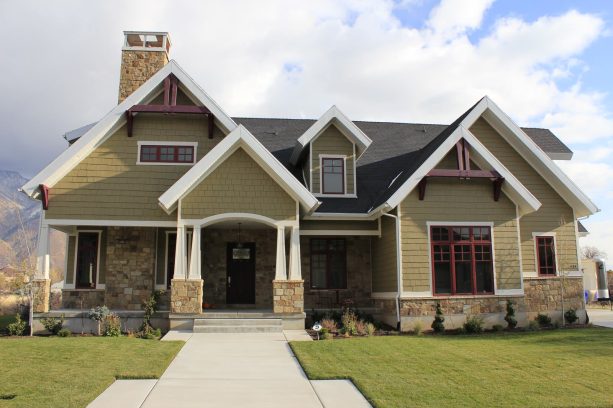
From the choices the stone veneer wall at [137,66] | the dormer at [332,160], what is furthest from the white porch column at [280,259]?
the stone veneer wall at [137,66]

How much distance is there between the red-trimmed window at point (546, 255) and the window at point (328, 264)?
248 inches

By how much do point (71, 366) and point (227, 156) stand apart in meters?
7.61

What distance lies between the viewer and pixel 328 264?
59.6ft

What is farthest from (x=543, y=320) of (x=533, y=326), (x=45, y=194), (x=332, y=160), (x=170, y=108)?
(x=45, y=194)

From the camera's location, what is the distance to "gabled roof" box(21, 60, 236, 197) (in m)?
15.6

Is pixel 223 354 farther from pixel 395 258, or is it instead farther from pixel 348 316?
pixel 395 258

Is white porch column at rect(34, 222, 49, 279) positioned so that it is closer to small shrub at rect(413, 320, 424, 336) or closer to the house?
the house

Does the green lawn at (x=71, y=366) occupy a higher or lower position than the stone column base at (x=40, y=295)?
lower

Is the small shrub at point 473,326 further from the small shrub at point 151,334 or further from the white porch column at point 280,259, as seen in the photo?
the small shrub at point 151,334

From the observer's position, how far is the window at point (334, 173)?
17906 millimetres

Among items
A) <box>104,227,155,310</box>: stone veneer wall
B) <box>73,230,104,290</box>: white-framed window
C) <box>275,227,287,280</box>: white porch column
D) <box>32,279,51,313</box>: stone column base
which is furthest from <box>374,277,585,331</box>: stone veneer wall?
<box>32,279,51,313</box>: stone column base

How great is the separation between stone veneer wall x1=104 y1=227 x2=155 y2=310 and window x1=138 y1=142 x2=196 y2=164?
7.54 feet

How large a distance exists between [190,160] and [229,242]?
10.6ft

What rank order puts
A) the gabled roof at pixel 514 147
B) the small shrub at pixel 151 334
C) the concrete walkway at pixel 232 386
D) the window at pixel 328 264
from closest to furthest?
1. the concrete walkway at pixel 232 386
2. the small shrub at pixel 151 334
3. the gabled roof at pixel 514 147
4. the window at pixel 328 264
